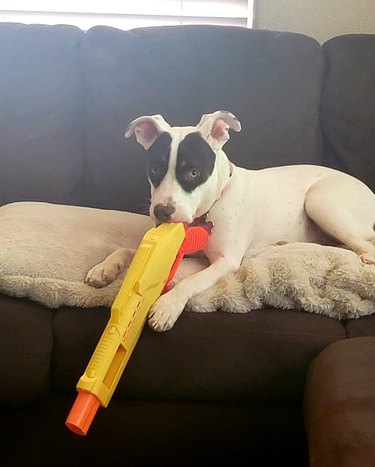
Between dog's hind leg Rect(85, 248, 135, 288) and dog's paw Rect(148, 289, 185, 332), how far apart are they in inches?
6.7

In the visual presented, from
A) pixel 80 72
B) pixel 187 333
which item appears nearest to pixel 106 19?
pixel 80 72

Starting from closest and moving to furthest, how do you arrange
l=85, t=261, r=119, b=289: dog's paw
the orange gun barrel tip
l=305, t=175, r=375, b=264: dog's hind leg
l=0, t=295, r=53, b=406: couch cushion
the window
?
the orange gun barrel tip < l=0, t=295, r=53, b=406: couch cushion < l=85, t=261, r=119, b=289: dog's paw < l=305, t=175, r=375, b=264: dog's hind leg < the window

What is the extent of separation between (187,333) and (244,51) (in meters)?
1.15

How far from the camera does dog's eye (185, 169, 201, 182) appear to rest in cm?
167

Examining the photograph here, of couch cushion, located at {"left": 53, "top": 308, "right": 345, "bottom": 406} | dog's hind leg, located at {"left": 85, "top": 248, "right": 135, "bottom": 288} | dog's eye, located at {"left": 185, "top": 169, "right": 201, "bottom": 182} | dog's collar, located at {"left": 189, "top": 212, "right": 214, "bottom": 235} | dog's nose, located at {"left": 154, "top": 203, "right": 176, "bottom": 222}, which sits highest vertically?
dog's eye, located at {"left": 185, "top": 169, "right": 201, "bottom": 182}

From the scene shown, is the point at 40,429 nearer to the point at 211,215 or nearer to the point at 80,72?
the point at 211,215

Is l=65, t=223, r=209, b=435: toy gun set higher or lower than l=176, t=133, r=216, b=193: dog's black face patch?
lower

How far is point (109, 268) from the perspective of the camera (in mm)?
1636

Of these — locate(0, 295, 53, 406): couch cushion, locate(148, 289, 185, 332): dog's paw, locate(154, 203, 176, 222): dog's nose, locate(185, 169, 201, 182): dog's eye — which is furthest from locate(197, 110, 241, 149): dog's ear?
locate(0, 295, 53, 406): couch cushion

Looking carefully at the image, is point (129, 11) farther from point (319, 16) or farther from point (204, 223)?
point (204, 223)

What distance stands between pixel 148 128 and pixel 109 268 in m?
0.40

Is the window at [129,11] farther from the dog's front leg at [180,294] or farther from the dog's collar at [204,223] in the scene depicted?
the dog's front leg at [180,294]

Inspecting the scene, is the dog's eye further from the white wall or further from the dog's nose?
the white wall

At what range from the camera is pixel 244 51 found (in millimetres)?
2254
